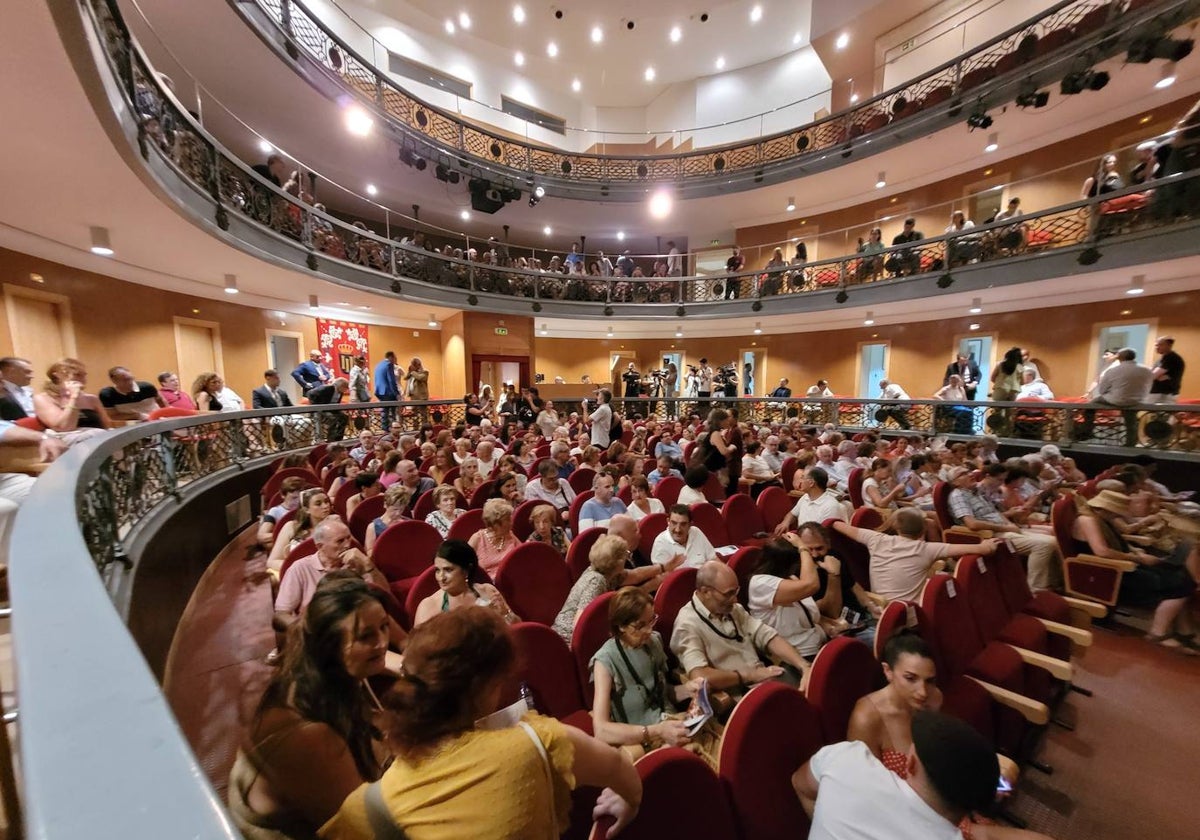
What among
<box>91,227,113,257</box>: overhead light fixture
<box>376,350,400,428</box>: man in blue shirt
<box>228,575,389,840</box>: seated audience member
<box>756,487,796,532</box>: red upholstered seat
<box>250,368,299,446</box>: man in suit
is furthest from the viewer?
<box>376,350,400,428</box>: man in blue shirt

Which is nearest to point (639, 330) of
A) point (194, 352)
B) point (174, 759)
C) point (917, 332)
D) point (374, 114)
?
point (917, 332)

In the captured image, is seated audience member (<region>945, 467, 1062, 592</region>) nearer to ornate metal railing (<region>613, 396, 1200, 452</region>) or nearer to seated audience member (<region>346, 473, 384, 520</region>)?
ornate metal railing (<region>613, 396, 1200, 452</region>)

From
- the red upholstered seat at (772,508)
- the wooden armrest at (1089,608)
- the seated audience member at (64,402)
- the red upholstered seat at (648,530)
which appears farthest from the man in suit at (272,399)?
the wooden armrest at (1089,608)

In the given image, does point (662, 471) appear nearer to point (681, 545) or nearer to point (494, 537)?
point (681, 545)

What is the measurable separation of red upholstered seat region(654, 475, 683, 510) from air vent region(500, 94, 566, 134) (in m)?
16.0

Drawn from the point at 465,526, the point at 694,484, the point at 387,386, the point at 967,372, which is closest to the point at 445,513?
the point at 465,526

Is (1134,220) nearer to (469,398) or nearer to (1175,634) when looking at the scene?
(1175,634)

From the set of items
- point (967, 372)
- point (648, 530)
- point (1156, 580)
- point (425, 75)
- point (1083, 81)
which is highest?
point (425, 75)

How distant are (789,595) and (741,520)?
1911 mm

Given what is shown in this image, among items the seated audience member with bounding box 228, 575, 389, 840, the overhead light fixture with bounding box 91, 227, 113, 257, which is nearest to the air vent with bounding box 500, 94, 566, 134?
the overhead light fixture with bounding box 91, 227, 113, 257

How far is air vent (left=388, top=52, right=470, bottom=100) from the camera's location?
13.5 metres

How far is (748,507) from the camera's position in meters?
4.40

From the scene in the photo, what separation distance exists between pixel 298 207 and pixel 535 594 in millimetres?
8073

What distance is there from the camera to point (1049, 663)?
2.36 m
